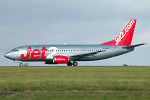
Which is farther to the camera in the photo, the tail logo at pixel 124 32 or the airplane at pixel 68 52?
the tail logo at pixel 124 32

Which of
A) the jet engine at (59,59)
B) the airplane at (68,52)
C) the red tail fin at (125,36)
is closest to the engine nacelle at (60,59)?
the jet engine at (59,59)

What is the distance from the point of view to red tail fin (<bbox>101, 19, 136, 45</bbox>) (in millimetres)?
65188

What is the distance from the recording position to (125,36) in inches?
2579

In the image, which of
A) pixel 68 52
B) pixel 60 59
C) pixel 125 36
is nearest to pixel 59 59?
pixel 60 59

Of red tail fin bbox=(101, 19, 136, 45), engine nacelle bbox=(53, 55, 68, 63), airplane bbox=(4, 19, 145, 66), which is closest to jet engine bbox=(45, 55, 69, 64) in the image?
engine nacelle bbox=(53, 55, 68, 63)

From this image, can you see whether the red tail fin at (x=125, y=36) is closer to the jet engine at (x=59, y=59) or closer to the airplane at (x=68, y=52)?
the airplane at (x=68, y=52)

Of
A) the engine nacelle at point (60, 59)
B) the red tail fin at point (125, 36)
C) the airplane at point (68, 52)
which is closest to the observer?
the engine nacelle at point (60, 59)

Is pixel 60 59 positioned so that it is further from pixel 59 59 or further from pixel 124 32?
pixel 124 32

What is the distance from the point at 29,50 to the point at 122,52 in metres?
18.1

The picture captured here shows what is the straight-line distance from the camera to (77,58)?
62.9 meters

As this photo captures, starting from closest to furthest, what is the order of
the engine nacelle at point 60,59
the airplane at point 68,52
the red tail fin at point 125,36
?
the engine nacelle at point 60,59
the airplane at point 68,52
the red tail fin at point 125,36

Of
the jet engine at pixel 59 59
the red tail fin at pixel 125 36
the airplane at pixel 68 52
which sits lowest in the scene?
the jet engine at pixel 59 59

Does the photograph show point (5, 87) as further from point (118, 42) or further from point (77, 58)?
point (118, 42)

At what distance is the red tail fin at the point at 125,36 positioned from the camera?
65.2 meters
